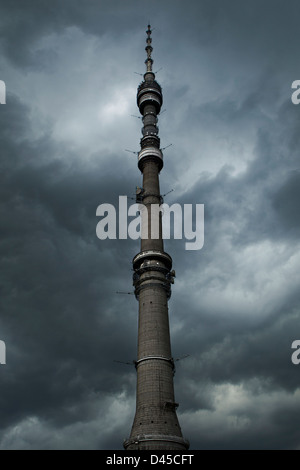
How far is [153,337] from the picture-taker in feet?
218

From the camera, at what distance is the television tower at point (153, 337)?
192 ft

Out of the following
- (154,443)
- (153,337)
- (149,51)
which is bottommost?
(154,443)

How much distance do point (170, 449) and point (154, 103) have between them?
7289 centimetres

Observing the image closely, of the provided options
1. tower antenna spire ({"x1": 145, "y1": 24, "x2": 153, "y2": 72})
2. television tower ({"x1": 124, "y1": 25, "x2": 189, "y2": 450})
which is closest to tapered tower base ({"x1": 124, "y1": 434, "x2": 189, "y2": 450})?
television tower ({"x1": 124, "y1": 25, "x2": 189, "y2": 450})

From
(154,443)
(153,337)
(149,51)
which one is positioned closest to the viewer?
(154,443)

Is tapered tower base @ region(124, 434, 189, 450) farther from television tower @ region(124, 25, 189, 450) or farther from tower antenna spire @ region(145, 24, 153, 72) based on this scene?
tower antenna spire @ region(145, 24, 153, 72)

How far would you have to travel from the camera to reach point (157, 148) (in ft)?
299

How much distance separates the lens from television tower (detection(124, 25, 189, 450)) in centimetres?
5850

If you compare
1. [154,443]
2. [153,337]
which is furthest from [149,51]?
[154,443]

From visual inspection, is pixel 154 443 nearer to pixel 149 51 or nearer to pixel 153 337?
pixel 153 337
